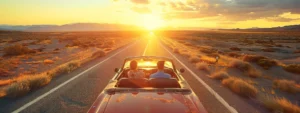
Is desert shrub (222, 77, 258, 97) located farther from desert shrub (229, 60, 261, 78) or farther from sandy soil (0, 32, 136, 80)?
sandy soil (0, 32, 136, 80)

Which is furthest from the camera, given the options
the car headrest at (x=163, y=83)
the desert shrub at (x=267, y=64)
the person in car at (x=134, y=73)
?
the desert shrub at (x=267, y=64)

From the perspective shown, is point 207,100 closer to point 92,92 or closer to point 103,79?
point 92,92

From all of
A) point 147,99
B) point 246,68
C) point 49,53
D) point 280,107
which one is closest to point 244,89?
point 280,107

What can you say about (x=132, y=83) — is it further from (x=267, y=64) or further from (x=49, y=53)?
(x=49, y=53)

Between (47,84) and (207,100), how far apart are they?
6255 millimetres

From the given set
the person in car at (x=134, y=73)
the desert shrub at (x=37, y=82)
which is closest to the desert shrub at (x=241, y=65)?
the person in car at (x=134, y=73)

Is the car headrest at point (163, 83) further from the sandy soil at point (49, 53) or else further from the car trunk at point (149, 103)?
the sandy soil at point (49, 53)

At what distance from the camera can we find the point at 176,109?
2930mm

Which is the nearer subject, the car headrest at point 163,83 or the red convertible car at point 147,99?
the red convertible car at point 147,99

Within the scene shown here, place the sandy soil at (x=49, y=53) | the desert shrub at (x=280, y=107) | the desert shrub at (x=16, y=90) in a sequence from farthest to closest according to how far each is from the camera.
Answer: the sandy soil at (x=49, y=53), the desert shrub at (x=16, y=90), the desert shrub at (x=280, y=107)

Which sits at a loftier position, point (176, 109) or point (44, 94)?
point (176, 109)

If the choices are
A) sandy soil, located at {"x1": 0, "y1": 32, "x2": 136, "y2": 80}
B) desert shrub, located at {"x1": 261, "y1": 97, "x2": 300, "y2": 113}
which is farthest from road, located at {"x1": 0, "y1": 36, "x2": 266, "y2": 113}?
sandy soil, located at {"x1": 0, "y1": 32, "x2": 136, "y2": 80}

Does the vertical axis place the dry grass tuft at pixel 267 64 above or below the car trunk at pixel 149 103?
below

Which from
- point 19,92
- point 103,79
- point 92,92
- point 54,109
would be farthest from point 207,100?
point 19,92
